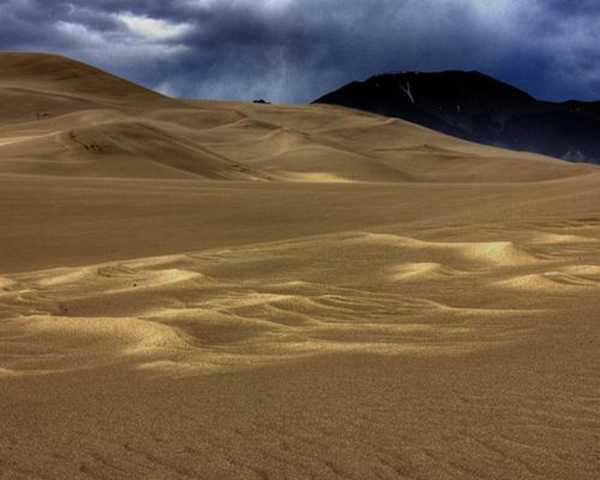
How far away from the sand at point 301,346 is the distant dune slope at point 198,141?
1390 cm

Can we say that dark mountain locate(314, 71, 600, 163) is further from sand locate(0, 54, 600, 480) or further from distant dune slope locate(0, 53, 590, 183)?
sand locate(0, 54, 600, 480)

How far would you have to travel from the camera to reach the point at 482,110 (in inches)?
7141

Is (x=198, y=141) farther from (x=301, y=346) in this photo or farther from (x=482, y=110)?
(x=482, y=110)

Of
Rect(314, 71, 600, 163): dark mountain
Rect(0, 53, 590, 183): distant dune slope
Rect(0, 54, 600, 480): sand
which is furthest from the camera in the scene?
Rect(314, 71, 600, 163): dark mountain

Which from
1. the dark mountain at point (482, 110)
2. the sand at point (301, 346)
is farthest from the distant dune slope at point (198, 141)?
the dark mountain at point (482, 110)

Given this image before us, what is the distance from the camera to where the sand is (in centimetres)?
305

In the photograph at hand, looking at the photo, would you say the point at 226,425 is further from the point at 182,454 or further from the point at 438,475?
the point at 438,475

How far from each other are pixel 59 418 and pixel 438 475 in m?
1.65

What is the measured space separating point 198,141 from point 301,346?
46.0m

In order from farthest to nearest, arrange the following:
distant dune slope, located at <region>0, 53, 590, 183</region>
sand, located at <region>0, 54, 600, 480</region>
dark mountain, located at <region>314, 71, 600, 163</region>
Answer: dark mountain, located at <region>314, 71, 600, 163</region> → distant dune slope, located at <region>0, 53, 590, 183</region> → sand, located at <region>0, 54, 600, 480</region>

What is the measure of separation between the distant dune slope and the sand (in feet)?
45.6

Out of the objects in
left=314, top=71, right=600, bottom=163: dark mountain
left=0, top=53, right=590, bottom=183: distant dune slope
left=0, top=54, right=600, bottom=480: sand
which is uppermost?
left=314, top=71, right=600, bottom=163: dark mountain

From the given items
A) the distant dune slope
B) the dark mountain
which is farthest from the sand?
the dark mountain

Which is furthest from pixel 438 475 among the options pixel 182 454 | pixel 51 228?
pixel 51 228
